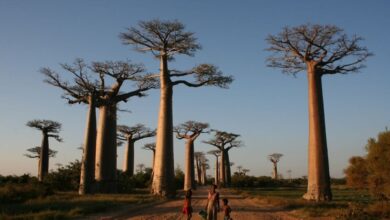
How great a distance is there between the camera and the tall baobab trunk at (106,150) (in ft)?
89.8

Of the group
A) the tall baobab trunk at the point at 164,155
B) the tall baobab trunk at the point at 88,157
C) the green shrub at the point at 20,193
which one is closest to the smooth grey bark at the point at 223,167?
the tall baobab trunk at the point at 164,155

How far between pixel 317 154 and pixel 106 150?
13.4 metres

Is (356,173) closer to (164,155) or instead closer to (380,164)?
(380,164)

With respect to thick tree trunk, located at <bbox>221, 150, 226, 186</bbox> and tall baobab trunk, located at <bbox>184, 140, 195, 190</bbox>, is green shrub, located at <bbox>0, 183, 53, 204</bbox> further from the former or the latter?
thick tree trunk, located at <bbox>221, 150, 226, 186</bbox>

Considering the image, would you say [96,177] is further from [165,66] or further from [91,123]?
[165,66]

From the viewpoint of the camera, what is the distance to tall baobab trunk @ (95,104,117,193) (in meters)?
27.4

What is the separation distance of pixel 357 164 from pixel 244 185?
1564 inches

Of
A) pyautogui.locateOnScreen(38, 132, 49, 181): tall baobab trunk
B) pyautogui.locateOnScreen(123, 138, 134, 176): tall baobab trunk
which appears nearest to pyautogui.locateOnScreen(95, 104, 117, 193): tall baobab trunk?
pyautogui.locateOnScreen(38, 132, 49, 181): tall baobab trunk

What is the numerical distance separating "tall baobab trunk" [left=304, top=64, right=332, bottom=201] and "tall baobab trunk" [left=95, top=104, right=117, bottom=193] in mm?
12508

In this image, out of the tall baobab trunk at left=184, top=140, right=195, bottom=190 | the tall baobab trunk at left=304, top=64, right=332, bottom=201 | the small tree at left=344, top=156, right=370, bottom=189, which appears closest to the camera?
the tall baobab trunk at left=304, top=64, right=332, bottom=201

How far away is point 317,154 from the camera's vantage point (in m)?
19.6

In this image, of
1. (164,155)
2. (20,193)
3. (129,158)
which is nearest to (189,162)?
(129,158)

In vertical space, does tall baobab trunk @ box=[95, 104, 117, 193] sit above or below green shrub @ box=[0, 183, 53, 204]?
above

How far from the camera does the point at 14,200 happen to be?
64.2 ft
